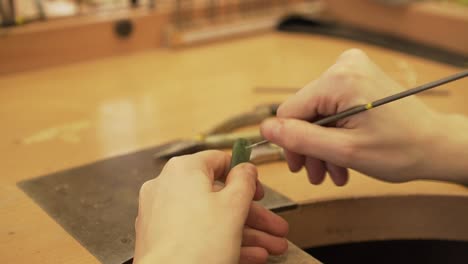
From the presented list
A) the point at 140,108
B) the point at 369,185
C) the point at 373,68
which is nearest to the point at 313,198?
the point at 369,185

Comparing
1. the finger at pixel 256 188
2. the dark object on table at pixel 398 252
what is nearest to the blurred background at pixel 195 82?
the dark object on table at pixel 398 252

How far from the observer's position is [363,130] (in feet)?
2.33

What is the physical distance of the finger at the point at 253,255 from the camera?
62cm

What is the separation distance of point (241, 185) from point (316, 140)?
13cm

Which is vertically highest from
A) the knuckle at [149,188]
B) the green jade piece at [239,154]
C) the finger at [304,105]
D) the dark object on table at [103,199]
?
the finger at [304,105]

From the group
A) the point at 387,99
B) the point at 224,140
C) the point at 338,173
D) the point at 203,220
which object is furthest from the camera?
the point at 224,140

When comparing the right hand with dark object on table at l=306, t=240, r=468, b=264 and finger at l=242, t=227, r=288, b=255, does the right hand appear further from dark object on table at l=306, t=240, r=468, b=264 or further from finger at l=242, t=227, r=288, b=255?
dark object on table at l=306, t=240, r=468, b=264

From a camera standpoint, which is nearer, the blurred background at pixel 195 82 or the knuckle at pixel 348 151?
the knuckle at pixel 348 151

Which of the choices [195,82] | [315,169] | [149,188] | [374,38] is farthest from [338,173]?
[374,38]

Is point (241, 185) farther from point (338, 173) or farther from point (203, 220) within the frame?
point (338, 173)

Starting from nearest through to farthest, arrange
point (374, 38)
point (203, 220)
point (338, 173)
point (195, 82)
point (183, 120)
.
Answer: point (203, 220) → point (338, 173) → point (183, 120) → point (195, 82) → point (374, 38)

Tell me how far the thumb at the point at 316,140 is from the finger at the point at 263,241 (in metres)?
0.12

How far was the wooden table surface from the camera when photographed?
2.66 ft

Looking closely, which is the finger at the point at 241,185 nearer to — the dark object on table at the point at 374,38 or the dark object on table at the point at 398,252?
the dark object on table at the point at 398,252
